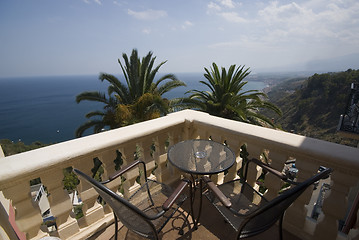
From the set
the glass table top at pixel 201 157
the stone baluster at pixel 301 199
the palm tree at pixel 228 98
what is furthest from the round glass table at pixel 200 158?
the palm tree at pixel 228 98

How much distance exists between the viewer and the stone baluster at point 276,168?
188cm

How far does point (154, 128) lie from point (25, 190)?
1.29 m

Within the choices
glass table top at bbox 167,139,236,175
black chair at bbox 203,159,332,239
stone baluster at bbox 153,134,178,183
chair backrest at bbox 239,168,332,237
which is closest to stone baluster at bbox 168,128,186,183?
stone baluster at bbox 153,134,178,183

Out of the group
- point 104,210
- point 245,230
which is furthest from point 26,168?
point 245,230

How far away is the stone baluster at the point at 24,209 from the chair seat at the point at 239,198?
1611 millimetres

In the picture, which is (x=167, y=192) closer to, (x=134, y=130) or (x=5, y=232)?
(x=134, y=130)

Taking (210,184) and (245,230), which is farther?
(210,184)

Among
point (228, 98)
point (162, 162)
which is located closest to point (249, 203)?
point (162, 162)

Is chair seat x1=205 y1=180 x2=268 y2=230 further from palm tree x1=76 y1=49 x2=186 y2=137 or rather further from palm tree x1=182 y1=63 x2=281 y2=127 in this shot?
palm tree x1=76 y1=49 x2=186 y2=137

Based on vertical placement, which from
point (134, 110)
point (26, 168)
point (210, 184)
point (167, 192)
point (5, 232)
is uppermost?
point (26, 168)

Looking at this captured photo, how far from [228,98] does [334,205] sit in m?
8.23

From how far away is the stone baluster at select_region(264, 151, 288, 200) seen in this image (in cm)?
188

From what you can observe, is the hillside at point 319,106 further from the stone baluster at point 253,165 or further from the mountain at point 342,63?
the stone baluster at point 253,165

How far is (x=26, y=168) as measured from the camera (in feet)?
4.36
